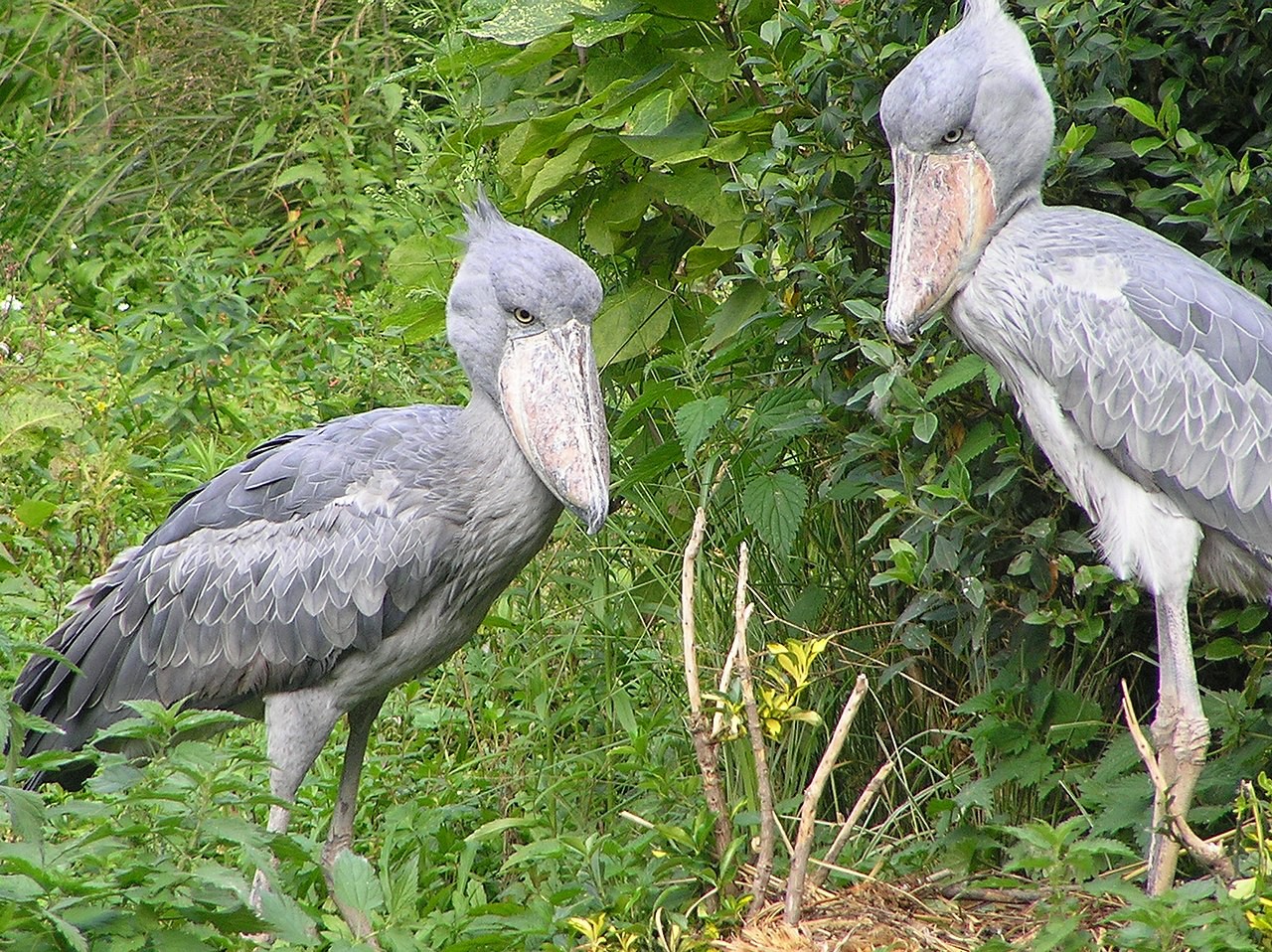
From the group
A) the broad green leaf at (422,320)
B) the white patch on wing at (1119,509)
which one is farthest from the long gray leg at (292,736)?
the white patch on wing at (1119,509)

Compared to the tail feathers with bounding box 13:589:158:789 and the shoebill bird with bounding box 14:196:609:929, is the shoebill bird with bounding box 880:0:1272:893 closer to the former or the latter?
the shoebill bird with bounding box 14:196:609:929

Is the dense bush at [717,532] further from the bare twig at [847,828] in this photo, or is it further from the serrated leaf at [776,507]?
the bare twig at [847,828]

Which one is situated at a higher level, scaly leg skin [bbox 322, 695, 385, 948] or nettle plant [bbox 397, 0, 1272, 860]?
nettle plant [bbox 397, 0, 1272, 860]

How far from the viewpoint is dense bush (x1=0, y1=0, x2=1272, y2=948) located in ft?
10.2

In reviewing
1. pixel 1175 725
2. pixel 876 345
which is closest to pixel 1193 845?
pixel 1175 725

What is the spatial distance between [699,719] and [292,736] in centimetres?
100

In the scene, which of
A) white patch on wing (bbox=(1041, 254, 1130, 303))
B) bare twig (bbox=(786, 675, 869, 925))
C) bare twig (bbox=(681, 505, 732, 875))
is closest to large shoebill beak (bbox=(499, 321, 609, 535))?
bare twig (bbox=(681, 505, 732, 875))

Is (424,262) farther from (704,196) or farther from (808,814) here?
(808,814)

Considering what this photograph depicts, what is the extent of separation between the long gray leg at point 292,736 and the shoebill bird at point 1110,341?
145 centimetres

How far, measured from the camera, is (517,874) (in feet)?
12.6

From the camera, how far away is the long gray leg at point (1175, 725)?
306 cm

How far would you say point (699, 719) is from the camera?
2945 mm

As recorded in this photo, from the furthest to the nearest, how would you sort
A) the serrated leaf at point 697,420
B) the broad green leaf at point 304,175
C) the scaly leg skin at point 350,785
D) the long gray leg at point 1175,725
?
the broad green leaf at point 304,175, the scaly leg skin at point 350,785, the serrated leaf at point 697,420, the long gray leg at point 1175,725

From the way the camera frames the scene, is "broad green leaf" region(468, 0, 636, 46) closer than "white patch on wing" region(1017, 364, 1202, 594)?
No
